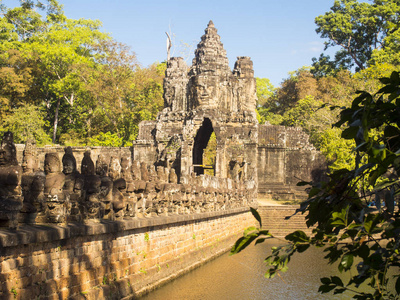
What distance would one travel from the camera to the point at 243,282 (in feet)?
44.6

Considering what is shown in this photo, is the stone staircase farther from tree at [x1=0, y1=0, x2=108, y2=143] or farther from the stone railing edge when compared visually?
tree at [x1=0, y1=0, x2=108, y2=143]

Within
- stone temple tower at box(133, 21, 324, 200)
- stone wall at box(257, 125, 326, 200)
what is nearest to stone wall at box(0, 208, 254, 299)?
stone temple tower at box(133, 21, 324, 200)

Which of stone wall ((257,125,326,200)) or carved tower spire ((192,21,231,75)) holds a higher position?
carved tower spire ((192,21,231,75))

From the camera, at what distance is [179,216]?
13672 millimetres

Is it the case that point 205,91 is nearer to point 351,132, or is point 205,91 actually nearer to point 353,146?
point 353,146

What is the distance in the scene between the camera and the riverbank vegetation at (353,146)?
323cm

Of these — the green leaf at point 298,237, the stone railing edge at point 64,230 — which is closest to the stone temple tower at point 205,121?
the stone railing edge at point 64,230

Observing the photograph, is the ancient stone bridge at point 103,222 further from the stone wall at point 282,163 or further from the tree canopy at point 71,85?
the tree canopy at point 71,85

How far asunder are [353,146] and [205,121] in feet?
35.1

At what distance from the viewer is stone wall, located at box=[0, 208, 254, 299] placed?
6.66m

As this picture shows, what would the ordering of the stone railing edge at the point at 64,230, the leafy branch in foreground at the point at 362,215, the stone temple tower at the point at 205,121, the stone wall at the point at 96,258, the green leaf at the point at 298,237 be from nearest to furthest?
the leafy branch in foreground at the point at 362,215, the green leaf at the point at 298,237, the stone railing edge at the point at 64,230, the stone wall at the point at 96,258, the stone temple tower at the point at 205,121

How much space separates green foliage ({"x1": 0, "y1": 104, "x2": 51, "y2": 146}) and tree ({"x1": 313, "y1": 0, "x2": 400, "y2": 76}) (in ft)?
87.6

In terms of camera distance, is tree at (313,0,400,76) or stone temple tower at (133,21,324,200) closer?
stone temple tower at (133,21,324,200)

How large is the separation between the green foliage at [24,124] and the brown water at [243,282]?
2356 centimetres
